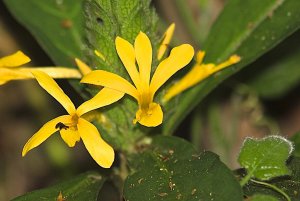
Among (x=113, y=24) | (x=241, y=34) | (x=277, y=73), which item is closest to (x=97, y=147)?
(x=113, y=24)

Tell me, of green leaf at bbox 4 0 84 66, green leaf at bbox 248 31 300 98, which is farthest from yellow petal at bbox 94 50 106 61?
green leaf at bbox 248 31 300 98

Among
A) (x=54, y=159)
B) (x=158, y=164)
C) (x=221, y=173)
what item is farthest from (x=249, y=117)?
(x=221, y=173)

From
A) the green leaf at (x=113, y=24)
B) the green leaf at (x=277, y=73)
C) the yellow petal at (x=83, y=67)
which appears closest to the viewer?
the green leaf at (x=113, y=24)

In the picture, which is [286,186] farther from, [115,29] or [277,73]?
[277,73]

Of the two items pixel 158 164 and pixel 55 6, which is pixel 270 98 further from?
pixel 158 164

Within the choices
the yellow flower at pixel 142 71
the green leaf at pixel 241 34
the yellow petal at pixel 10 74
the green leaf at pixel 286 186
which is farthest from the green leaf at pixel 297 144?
the yellow petal at pixel 10 74

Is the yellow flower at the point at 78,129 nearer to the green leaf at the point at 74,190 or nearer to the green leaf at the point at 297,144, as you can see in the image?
the green leaf at the point at 74,190
